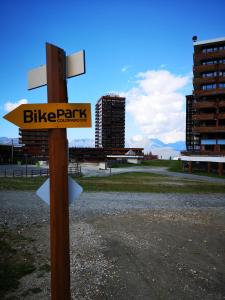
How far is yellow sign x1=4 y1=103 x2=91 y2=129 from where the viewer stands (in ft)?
13.8

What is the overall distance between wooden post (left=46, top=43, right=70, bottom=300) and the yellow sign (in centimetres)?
12

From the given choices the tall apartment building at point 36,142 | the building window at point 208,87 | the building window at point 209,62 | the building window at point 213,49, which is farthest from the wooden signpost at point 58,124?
the tall apartment building at point 36,142

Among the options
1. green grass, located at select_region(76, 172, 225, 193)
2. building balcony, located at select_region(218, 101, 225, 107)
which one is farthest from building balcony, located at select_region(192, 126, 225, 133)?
→ green grass, located at select_region(76, 172, 225, 193)

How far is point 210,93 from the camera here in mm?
58688

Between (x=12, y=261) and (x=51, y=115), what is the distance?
6.33 metres

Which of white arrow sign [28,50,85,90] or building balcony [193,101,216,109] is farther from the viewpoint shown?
building balcony [193,101,216,109]

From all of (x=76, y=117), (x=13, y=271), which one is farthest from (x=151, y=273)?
(x=76, y=117)

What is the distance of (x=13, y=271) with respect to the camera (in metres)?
7.62

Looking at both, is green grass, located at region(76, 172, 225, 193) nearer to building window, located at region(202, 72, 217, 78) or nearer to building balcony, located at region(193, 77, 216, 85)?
building balcony, located at region(193, 77, 216, 85)

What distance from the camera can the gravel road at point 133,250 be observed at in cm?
680

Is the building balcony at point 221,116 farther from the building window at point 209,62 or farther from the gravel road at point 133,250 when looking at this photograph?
the gravel road at point 133,250

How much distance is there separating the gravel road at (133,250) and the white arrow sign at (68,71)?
17.0 feet

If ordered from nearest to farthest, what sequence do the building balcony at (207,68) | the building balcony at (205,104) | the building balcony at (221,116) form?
the building balcony at (221,116), the building balcony at (205,104), the building balcony at (207,68)

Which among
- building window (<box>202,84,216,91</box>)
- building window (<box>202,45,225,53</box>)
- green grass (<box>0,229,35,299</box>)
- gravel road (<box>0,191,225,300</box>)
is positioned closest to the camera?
gravel road (<box>0,191,225,300</box>)
